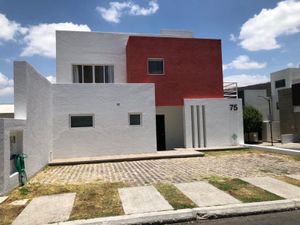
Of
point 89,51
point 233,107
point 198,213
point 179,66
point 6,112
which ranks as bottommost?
point 198,213

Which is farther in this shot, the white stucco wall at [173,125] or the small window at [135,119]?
the white stucco wall at [173,125]

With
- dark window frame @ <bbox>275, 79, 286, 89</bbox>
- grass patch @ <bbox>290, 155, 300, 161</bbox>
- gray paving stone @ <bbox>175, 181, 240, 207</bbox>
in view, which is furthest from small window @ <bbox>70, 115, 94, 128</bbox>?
dark window frame @ <bbox>275, 79, 286, 89</bbox>

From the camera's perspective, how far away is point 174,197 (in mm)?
6695

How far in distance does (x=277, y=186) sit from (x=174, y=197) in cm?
307

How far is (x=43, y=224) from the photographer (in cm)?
525

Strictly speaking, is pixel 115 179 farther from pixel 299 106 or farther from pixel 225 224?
pixel 299 106

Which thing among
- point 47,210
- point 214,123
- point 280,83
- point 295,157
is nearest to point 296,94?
point 214,123

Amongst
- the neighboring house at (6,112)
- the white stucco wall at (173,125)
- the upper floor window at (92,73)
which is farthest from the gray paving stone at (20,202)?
the neighboring house at (6,112)

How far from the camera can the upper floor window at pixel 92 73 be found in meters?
17.3

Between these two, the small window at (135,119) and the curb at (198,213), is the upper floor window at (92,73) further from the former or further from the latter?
the curb at (198,213)

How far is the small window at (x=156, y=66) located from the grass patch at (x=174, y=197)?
10382 millimetres

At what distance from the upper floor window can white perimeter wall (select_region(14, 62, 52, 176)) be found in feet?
13.5

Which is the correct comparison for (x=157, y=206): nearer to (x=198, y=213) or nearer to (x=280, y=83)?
(x=198, y=213)

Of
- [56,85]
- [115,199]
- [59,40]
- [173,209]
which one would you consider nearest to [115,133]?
[56,85]
